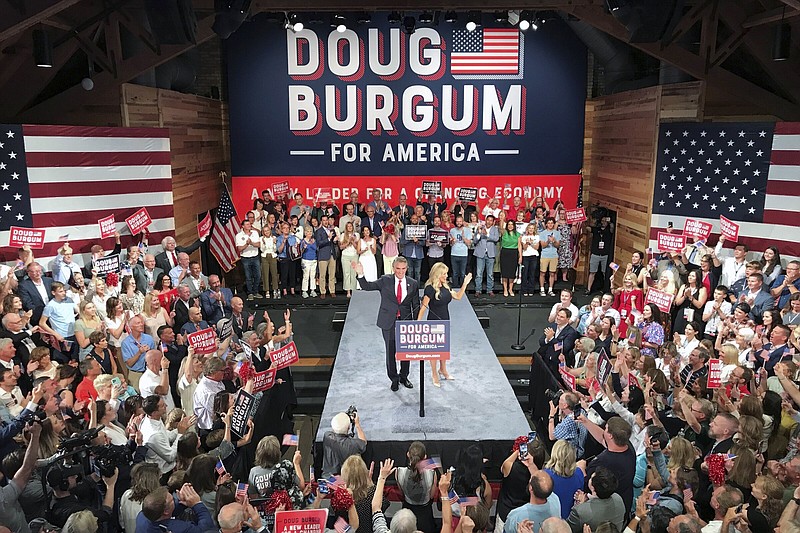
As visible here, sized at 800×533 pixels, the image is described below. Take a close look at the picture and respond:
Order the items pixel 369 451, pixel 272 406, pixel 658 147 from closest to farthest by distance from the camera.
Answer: pixel 369 451 → pixel 272 406 → pixel 658 147

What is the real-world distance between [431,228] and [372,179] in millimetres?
2812

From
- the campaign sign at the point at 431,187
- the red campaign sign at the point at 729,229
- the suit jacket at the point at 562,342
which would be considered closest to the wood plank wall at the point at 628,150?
the red campaign sign at the point at 729,229

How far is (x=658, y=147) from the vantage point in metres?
11.3

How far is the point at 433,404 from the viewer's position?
7113mm

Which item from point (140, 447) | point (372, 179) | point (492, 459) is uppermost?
point (372, 179)

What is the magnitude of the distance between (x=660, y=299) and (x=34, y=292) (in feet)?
25.3

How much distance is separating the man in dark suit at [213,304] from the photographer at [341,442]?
11.2 feet

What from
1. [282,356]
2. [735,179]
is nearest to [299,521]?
[282,356]

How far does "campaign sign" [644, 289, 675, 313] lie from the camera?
8102mm

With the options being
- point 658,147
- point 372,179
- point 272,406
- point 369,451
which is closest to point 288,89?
point 372,179

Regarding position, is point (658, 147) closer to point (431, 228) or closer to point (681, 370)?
point (431, 228)

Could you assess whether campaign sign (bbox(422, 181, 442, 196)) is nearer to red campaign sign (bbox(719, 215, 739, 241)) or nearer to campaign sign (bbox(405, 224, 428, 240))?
campaign sign (bbox(405, 224, 428, 240))

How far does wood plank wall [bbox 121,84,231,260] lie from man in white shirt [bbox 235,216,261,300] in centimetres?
106

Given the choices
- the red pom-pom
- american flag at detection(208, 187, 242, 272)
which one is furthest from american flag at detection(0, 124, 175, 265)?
the red pom-pom
